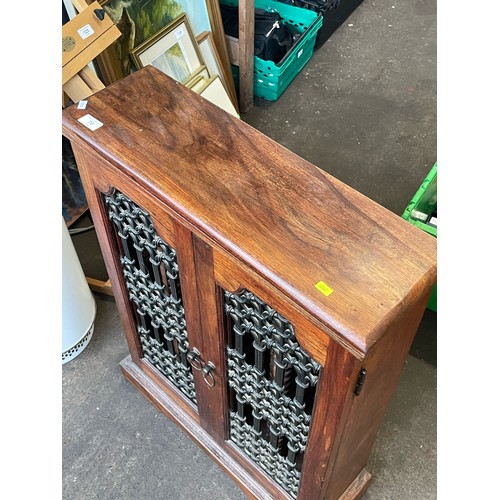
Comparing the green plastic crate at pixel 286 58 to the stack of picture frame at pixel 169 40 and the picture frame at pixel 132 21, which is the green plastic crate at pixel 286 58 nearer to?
the stack of picture frame at pixel 169 40

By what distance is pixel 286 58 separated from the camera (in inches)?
111

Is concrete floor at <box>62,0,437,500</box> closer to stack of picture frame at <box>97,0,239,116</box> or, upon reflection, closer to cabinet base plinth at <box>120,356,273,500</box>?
cabinet base plinth at <box>120,356,273,500</box>

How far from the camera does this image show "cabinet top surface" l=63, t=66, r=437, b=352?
2.87 feet

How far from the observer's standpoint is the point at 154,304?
1429 mm

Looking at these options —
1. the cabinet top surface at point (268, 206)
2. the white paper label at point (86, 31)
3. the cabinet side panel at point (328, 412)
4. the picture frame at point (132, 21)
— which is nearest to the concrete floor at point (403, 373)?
the cabinet side panel at point (328, 412)

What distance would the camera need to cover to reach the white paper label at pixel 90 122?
1118 mm

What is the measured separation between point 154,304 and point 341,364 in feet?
2.15

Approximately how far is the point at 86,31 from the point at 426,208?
1.40 meters

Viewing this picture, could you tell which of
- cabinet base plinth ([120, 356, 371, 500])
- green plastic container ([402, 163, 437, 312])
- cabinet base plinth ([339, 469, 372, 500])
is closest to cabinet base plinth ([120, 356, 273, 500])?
cabinet base plinth ([120, 356, 371, 500])

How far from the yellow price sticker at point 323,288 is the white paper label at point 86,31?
1321mm

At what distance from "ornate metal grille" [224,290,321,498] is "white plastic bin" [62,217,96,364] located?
69cm

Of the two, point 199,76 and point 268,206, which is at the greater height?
point 268,206

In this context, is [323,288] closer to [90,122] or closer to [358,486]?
[90,122]

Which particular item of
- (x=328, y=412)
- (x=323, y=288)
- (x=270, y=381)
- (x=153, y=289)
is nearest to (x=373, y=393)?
(x=328, y=412)
